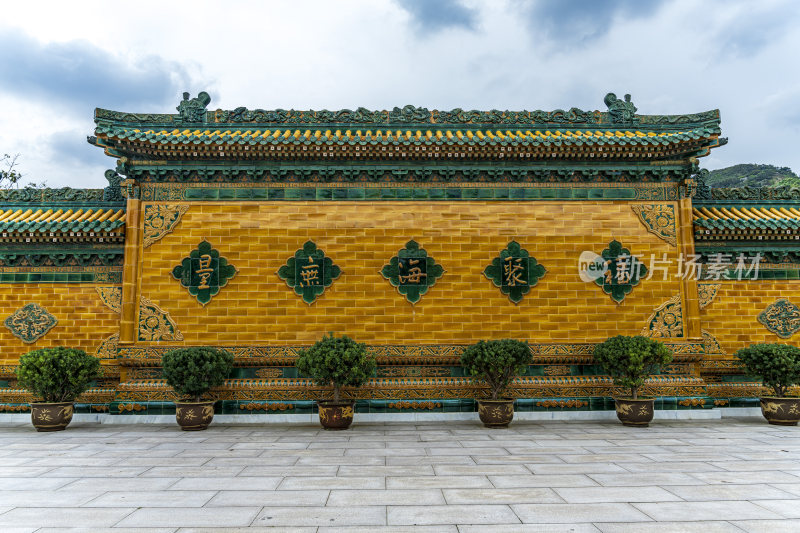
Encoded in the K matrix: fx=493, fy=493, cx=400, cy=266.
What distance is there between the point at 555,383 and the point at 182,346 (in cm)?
740

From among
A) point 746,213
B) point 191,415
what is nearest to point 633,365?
point 746,213

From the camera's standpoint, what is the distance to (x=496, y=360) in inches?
343

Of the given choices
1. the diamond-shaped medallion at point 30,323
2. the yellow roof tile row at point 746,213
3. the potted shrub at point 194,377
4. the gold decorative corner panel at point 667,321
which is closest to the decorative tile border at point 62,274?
the diamond-shaped medallion at point 30,323

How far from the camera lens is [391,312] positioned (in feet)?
32.6

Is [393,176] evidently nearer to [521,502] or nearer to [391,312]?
[391,312]

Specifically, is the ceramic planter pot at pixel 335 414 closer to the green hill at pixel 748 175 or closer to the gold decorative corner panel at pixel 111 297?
the gold decorative corner panel at pixel 111 297

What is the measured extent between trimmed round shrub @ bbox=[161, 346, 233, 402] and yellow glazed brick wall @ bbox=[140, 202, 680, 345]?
3.20 feet

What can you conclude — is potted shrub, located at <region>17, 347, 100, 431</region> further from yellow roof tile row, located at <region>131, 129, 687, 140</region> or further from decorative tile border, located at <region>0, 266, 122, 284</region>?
yellow roof tile row, located at <region>131, 129, 687, 140</region>

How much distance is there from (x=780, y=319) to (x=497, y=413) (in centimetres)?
671

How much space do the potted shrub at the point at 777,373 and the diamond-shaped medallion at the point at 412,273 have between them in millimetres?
6180

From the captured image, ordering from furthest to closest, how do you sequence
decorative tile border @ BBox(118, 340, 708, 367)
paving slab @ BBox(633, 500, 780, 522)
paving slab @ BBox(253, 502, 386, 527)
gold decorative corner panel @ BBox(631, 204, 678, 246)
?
gold decorative corner panel @ BBox(631, 204, 678, 246) < decorative tile border @ BBox(118, 340, 708, 367) < paving slab @ BBox(633, 500, 780, 522) < paving slab @ BBox(253, 502, 386, 527)

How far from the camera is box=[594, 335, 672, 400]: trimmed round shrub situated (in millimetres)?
8859

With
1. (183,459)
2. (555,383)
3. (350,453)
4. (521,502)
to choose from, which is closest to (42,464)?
(183,459)

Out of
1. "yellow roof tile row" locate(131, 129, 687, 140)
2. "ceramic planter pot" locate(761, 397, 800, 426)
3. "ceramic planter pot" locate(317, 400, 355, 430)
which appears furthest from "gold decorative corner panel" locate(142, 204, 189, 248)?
"ceramic planter pot" locate(761, 397, 800, 426)
